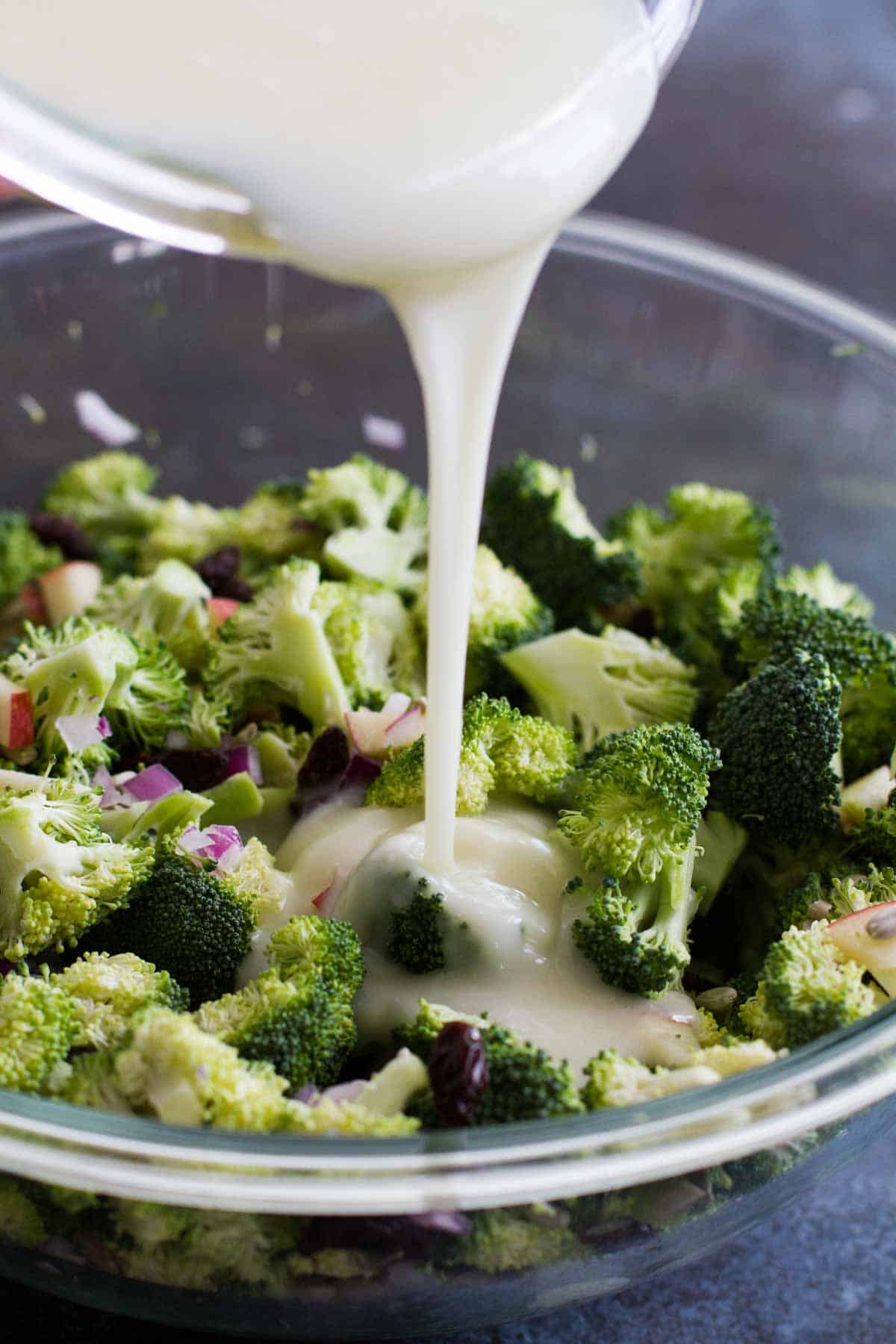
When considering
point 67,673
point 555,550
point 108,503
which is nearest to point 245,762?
point 67,673

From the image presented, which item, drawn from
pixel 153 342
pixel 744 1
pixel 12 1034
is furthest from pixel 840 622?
pixel 744 1

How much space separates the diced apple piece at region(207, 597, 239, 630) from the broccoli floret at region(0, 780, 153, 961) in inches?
25.3

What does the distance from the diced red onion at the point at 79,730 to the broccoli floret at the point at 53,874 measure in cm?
18

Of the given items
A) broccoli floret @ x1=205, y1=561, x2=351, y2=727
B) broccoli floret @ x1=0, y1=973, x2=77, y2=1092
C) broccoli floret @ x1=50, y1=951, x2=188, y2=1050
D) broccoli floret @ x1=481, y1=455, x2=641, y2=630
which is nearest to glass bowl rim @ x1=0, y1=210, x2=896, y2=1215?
broccoli floret @ x1=0, y1=973, x2=77, y2=1092

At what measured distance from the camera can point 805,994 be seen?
1819 mm

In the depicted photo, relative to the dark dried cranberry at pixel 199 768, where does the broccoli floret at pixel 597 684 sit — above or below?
above

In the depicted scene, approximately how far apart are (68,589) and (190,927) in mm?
1114

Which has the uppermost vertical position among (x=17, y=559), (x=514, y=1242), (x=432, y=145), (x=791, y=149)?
(x=432, y=145)

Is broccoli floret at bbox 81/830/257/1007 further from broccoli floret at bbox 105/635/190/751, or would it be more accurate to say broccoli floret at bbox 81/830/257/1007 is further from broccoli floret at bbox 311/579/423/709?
broccoli floret at bbox 311/579/423/709

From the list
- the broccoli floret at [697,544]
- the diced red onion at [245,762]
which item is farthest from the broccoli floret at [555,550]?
the diced red onion at [245,762]

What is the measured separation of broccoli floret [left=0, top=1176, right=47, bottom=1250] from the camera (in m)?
1.63

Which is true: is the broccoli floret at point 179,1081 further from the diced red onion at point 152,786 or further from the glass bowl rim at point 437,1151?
the diced red onion at point 152,786

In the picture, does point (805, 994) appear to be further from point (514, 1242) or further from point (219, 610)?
point (219, 610)

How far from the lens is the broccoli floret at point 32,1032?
1.74m
